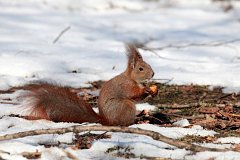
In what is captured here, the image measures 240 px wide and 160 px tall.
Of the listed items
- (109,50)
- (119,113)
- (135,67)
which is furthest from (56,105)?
(109,50)

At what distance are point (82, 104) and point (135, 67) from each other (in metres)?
0.48

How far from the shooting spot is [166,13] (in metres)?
9.61

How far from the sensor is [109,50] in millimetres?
6578

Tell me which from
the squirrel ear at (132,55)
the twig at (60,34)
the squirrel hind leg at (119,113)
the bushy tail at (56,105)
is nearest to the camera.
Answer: the bushy tail at (56,105)

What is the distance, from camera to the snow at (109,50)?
3336 millimetres

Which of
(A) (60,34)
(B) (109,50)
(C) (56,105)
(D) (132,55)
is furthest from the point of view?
(A) (60,34)

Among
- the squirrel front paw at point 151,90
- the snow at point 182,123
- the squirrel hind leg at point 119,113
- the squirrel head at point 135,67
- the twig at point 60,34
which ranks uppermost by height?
the twig at point 60,34

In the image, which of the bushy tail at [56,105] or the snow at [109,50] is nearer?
the snow at [109,50]

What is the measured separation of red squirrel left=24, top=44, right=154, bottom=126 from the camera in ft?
11.8

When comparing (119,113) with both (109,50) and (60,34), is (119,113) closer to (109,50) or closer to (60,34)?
(109,50)

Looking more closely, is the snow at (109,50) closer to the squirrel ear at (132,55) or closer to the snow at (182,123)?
the snow at (182,123)

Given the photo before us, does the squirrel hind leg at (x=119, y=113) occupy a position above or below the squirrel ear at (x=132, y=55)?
below

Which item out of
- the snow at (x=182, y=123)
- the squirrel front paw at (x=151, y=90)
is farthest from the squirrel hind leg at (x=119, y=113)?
the snow at (x=182, y=123)

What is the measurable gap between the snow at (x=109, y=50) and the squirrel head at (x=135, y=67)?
358 mm
